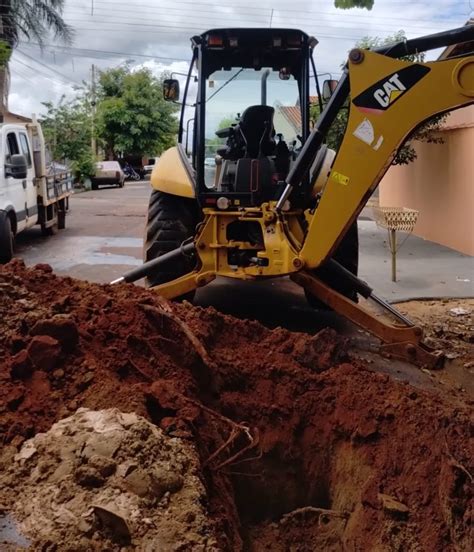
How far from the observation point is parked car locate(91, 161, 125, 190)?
33875 millimetres

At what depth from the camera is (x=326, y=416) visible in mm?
4094

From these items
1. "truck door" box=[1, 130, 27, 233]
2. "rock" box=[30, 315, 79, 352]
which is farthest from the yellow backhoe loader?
"truck door" box=[1, 130, 27, 233]

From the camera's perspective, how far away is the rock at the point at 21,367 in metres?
3.51

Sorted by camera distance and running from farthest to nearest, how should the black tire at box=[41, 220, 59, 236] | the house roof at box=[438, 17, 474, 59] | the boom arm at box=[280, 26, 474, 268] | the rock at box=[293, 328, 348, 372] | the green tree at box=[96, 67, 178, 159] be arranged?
1. the green tree at box=[96, 67, 178, 159]
2. the black tire at box=[41, 220, 59, 236]
3. the house roof at box=[438, 17, 474, 59]
4. the boom arm at box=[280, 26, 474, 268]
5. the rock at box=[293, 328, 348, 372]

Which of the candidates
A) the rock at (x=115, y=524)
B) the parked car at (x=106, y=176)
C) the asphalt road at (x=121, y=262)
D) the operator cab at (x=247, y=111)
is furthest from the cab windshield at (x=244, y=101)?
the parked car at (x=106, y=176)

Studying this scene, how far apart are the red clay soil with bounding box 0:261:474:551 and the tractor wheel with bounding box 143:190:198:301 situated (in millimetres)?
2217

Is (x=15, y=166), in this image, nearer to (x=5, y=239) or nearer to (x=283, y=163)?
(x=5, y=239)

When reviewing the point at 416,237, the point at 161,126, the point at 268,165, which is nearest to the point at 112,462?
the point at 268,165

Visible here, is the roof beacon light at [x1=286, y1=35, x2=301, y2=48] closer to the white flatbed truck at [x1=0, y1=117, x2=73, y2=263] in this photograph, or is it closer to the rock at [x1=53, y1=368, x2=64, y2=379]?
the rock at [x1=53, y1=368, x2=64, y2=379]

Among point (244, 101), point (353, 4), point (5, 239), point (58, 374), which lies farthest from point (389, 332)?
point (5, 239)

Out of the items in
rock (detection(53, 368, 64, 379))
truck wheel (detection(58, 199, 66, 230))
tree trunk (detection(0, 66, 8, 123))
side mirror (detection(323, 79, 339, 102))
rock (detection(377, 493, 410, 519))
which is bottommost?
rock (detection(377, 493, 410, 519))

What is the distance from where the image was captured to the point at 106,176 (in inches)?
1348

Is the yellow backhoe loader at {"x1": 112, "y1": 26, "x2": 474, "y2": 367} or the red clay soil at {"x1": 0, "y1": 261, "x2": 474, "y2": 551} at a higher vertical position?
the yellow backhoe loader at {"x1": 112, "y1": 26, "x2": 474, "y2": 367}

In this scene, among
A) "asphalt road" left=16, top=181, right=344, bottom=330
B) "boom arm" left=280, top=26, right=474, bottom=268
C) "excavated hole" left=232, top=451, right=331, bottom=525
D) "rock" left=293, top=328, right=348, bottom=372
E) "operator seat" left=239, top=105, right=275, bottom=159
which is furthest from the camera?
"asphalt road" left=16, top=181, right=344, bottom=330
